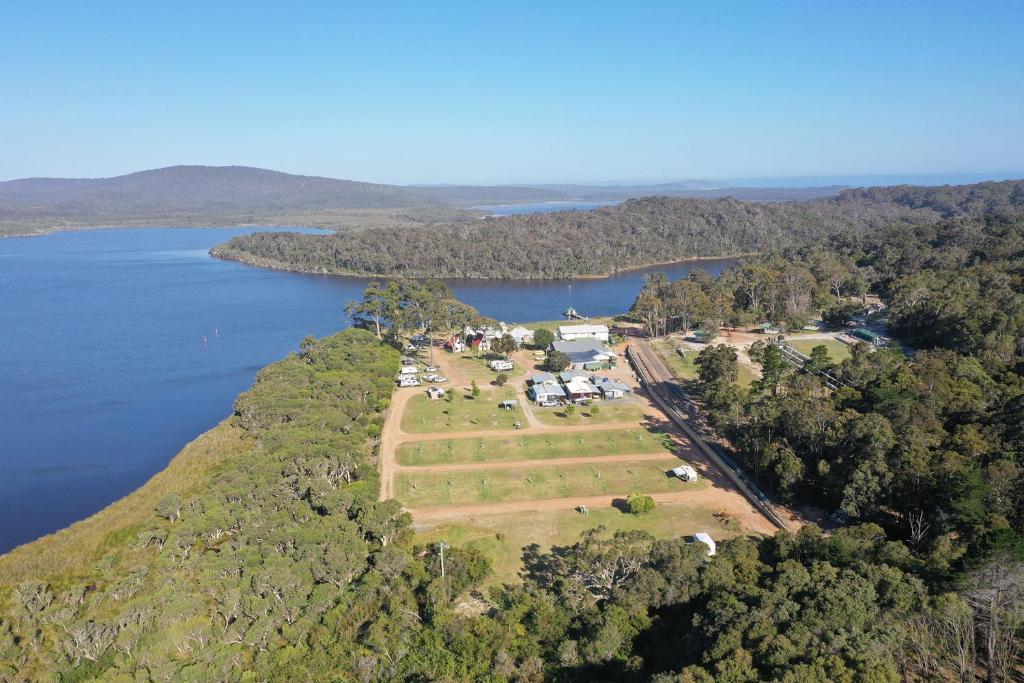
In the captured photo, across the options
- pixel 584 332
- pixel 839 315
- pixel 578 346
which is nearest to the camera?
pixel 578 346

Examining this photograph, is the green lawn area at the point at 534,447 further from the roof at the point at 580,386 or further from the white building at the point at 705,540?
the white building at the point at 705,540

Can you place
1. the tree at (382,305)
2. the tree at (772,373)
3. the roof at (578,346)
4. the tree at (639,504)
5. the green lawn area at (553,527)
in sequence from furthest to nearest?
the tree at (382,305), the roof at (578,346), the tree at (772,373), the tree at (639,504), the green lawn area at (553,527)

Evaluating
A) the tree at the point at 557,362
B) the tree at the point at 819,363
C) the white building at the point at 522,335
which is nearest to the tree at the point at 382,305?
the white building at the point at 522,335

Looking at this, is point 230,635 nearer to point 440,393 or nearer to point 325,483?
point 325,483

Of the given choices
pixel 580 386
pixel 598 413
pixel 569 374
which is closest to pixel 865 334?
pixel 569 374

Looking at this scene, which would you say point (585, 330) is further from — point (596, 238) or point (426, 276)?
point (596, 238)

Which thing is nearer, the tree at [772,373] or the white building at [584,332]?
the tree at [772,373]
